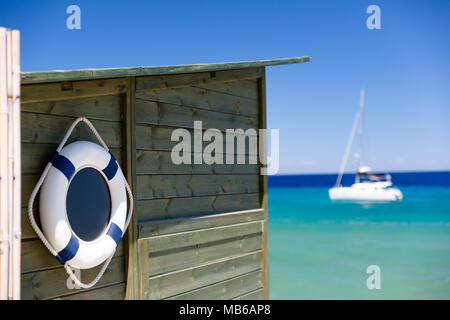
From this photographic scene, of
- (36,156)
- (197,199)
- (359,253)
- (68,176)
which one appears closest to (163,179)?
(197,199)

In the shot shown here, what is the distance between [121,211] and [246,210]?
4.84 feet

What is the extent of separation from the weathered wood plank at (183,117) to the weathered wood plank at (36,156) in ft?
2.31

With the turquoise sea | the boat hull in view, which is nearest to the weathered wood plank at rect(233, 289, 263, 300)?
the turquoise sea

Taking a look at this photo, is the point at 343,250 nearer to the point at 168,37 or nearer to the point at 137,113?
the point at 137,113

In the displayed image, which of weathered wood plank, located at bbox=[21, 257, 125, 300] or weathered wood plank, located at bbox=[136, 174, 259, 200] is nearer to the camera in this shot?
weathered wood plank, located at bbox=[21, 257, 125, 300]

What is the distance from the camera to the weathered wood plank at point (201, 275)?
3.25m

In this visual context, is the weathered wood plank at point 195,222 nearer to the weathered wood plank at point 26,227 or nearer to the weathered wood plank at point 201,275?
the weathered wood plank at point 201,275

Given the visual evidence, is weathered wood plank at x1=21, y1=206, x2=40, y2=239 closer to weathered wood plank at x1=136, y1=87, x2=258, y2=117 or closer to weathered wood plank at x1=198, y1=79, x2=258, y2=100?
weathered wood plank at x1=136, y1=87, x2=258, y2=117

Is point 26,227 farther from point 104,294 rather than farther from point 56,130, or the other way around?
point 104,294

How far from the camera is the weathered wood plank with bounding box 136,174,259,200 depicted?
3199mm

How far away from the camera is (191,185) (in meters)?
3.57

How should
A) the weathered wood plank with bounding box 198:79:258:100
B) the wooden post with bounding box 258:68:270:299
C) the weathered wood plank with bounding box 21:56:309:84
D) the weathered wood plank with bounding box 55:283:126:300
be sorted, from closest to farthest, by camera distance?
the weathered wood plank with bounding box 21:56:309:84, the weathered wood plank with bounding box 55:283:126:300, the weathered wood plank with bounding box 198:79:258:100, the wooden post with bounding box 258:68:270:299

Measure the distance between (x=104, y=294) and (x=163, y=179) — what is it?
834 mm

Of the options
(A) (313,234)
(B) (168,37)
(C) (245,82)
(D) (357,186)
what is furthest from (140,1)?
(C) (245,82)
